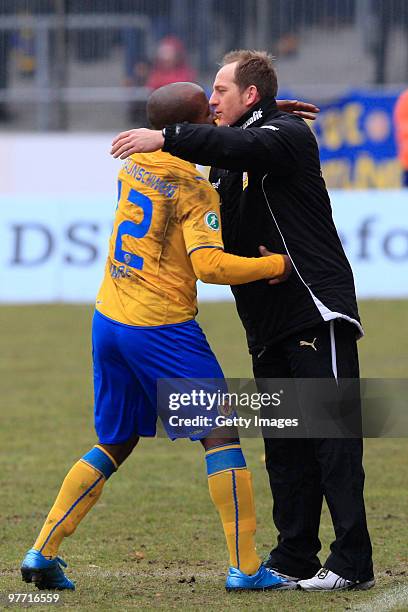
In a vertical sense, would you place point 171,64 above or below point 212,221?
below

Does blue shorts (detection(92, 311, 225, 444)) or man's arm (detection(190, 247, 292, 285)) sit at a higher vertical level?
man's arm (detection(190, 247, 292, 285))

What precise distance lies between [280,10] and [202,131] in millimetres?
14590

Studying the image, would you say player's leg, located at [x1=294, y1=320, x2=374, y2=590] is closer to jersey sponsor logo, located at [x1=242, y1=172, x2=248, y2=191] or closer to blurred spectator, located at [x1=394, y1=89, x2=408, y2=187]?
jersey sponsor logo, located at [x1=242, y1=172, x2=248, y2=191]

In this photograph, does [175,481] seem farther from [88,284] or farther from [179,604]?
[88,284]

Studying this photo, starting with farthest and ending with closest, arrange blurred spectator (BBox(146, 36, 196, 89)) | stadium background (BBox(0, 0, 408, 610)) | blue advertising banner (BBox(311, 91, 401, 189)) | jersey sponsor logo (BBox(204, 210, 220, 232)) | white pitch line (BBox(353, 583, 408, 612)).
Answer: blurred spectator (BBox(146, 36, 196, 89))
blue advertising banner (BBox(311, 91, 401, 189))
stadium background (BBox(0, 0, 408, 610))
jersey sponsor logo (BBox(204, 210, 220, 232))
white pitch line (BBox(353, 583, 408, 612))

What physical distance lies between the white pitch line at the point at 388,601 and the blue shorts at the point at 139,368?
0.90 meters

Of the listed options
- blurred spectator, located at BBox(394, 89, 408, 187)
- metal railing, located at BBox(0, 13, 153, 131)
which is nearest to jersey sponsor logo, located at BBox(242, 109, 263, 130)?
blurred spectator, located at BBox(394, 89, 408, 187)

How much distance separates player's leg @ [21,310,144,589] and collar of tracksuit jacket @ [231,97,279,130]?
992 mm

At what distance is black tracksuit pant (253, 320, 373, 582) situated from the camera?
194 inches

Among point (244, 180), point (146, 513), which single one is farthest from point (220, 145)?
point (146, 513)

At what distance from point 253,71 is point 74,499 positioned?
184 centimetres

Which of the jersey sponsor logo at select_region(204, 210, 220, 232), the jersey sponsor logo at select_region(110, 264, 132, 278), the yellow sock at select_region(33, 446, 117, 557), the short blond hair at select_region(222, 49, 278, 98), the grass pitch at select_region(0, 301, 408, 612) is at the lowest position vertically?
the grass pitch at select_region(0, 301, 408, 612)

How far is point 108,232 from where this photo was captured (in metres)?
15.9

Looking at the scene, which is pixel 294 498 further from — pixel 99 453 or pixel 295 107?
pixel 295 107
